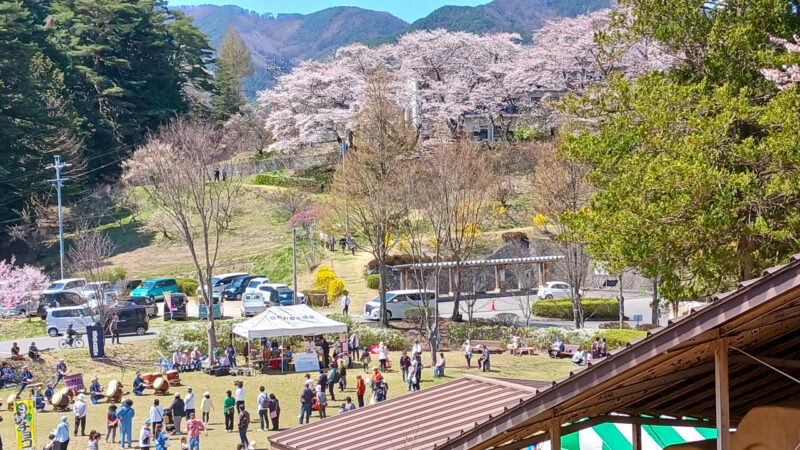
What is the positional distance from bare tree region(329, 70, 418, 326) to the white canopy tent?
690cm

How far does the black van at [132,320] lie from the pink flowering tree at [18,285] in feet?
25.6

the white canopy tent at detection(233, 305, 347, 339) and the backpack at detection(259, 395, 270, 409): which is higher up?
the white canopy tent at detection(233, 305, 347, 339)

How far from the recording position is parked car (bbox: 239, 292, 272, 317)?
39.2m

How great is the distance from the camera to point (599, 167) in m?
17.6

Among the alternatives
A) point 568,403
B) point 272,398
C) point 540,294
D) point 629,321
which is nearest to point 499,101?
point 540,294

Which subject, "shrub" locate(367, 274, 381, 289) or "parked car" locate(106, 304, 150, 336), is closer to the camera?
"parked car" locate(106, 304, 150, 336)

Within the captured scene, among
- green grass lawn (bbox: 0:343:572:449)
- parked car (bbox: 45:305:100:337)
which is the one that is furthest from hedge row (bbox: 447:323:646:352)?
parked car (bbox: 45:305:100:337)

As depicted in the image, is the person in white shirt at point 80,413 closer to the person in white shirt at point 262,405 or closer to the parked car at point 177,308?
the person in white shirt at point 262,405

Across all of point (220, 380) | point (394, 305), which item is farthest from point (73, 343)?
point (394, 305)

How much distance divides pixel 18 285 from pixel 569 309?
25.9 m

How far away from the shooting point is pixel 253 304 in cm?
3925

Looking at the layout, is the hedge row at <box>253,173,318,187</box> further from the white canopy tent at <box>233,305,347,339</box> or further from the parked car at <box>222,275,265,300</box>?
the white canopy tent at <box>233,305,347,339</box>

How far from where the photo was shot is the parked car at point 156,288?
42719 millimetres

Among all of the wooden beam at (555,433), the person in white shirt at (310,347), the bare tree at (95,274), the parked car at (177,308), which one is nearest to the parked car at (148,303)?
the parked car at (177,308)
